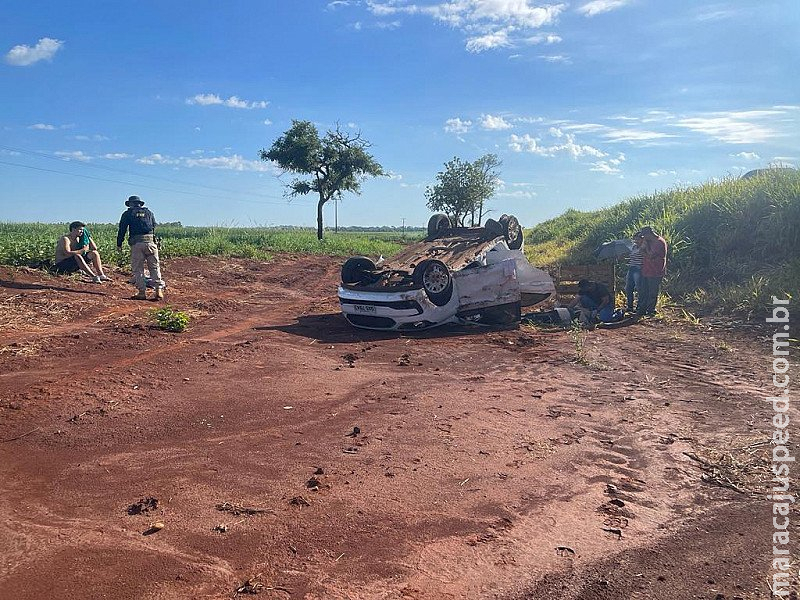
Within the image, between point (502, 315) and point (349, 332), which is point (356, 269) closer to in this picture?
point (349, 332)

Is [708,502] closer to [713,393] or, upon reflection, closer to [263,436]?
[713,393]

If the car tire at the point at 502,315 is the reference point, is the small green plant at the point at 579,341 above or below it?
below

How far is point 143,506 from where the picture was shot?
3.26 m

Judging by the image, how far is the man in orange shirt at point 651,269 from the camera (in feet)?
32.5

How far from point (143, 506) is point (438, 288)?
6.28 meters

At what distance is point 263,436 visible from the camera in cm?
443

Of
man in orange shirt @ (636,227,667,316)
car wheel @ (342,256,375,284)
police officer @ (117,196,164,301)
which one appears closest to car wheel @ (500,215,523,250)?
man in orange shirt @ (636,227,667,316)

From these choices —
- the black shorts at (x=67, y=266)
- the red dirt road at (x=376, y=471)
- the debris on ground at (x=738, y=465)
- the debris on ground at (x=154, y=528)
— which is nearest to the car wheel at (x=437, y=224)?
the red dirt road at (x=376, y=471)

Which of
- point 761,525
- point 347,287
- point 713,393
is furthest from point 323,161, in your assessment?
point 761,525

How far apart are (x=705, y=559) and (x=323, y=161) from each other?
117 feet

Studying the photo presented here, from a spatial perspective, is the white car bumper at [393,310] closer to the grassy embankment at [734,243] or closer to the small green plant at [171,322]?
the small green plant at [171,322]

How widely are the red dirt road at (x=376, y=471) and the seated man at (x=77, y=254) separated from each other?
180 inches

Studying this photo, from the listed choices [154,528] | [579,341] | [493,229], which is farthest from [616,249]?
[154,528]

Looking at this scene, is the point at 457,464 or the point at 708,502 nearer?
the point at 708,502
